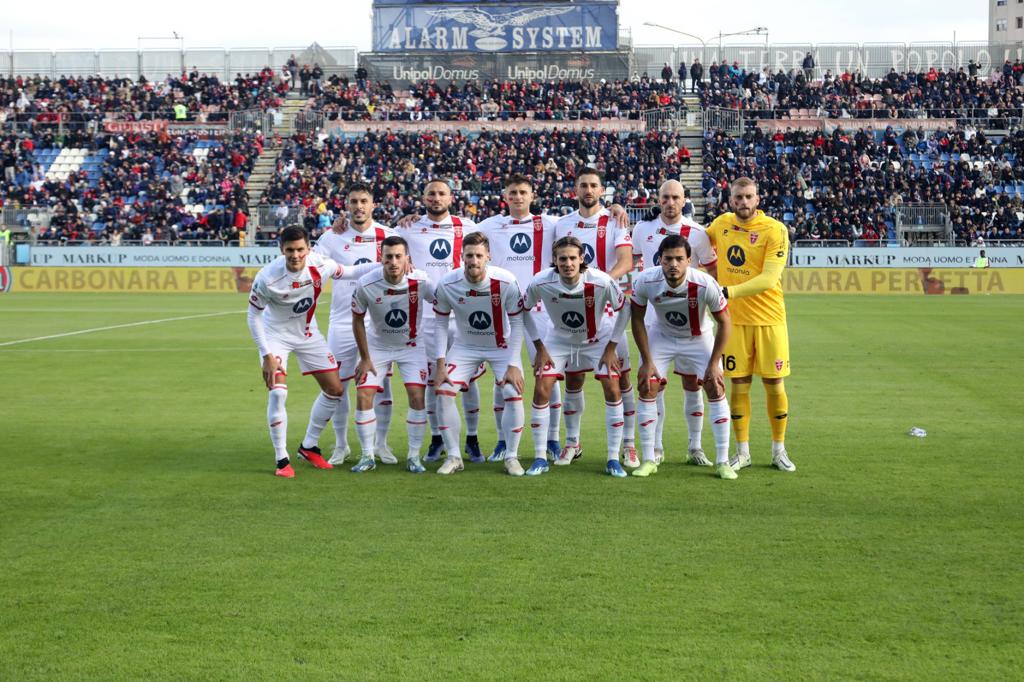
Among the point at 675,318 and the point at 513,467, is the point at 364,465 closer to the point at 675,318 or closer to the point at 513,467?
the point at 513,467

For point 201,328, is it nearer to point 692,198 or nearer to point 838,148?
point 692,198

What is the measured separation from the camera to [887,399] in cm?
1310

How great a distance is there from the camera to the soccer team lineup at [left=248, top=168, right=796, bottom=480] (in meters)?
8.95

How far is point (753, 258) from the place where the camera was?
9.23 meters

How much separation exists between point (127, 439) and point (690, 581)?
6.52 metres

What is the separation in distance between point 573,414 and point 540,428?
1.66ft

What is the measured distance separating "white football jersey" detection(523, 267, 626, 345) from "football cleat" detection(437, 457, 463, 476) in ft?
4.29

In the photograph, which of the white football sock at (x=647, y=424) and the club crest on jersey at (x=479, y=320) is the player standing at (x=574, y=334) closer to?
the white football sock at (x=647, y=424)

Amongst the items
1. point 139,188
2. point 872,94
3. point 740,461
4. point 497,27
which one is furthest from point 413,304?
point 497,27

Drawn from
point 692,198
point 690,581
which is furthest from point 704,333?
point 692,198

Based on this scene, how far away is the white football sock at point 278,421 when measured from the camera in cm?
892

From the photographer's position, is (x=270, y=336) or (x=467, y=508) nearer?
(x=467, y=508)

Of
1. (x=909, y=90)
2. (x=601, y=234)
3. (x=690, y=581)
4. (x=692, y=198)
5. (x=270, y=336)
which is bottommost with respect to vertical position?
(x=690, y=581)

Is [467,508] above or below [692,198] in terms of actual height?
below
